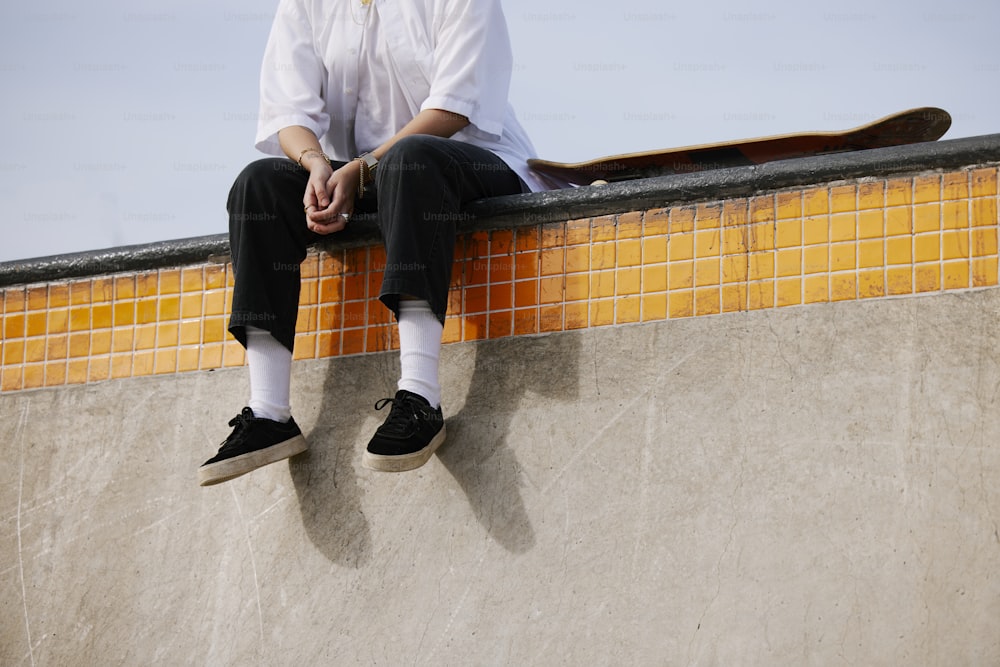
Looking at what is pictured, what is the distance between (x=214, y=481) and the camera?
10.3ft

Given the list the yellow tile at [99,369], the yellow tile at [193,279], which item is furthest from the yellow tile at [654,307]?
the yellow tile at [99,369]

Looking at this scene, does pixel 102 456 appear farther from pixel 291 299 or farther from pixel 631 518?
pixel 631 518

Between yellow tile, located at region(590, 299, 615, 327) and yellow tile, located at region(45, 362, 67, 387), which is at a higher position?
yellow tile, located at region(590, 299, 615, 327)

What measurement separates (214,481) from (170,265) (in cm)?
97

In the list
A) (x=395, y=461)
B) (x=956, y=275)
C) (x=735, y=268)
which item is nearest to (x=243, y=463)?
(x=395, y=461)

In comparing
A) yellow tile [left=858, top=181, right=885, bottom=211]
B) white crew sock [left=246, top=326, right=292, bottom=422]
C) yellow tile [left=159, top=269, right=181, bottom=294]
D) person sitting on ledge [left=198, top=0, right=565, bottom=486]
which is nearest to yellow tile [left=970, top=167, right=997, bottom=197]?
yellow tile [left=858, top=181, right=885, bottom=211]

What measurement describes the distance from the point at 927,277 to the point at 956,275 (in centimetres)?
7

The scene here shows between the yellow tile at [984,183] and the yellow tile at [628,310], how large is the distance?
3.02 feet

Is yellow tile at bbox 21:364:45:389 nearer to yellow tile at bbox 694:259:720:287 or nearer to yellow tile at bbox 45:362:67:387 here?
yellow tile at bbox 45:362:67:387

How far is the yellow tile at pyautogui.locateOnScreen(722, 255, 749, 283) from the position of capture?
10.5 feet

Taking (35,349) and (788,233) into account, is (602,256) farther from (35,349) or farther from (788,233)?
(35,349)

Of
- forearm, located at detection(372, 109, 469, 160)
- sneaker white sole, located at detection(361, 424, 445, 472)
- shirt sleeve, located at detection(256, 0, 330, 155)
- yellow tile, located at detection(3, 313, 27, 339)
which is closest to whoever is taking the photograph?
sneaker white sole, located at detection(361, 424, 445, 472)

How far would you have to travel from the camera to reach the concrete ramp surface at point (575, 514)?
2.81m

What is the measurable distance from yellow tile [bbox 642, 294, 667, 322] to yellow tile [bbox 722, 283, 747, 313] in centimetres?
17
